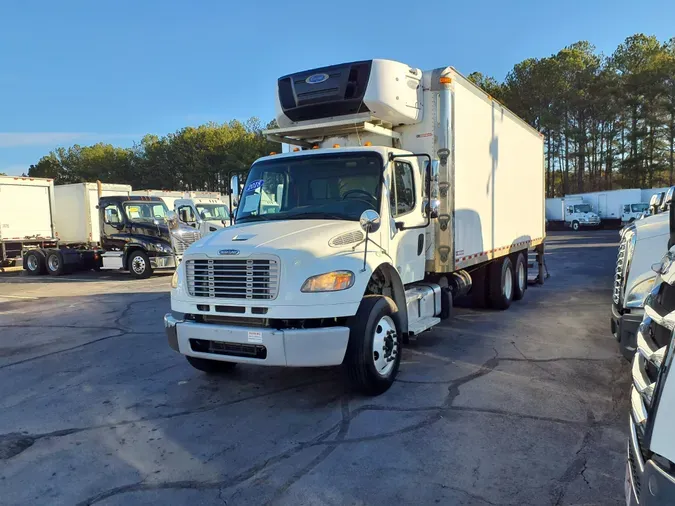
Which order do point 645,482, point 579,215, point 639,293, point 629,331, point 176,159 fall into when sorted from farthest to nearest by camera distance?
point 176,159 < point 579,215 < point 639,293 < point 629,331 < point 645,482

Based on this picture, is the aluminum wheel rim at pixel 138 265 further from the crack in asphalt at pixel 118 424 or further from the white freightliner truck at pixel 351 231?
the crack in asphalt at pixel 118 424

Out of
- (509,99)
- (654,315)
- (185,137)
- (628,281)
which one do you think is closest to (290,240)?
(654,315)

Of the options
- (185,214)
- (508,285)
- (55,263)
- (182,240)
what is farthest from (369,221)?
(55,263)

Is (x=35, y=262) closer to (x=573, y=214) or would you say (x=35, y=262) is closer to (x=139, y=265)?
(x=139, y=265)

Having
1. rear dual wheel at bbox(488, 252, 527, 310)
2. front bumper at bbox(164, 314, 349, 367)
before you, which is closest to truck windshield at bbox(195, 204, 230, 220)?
rear dual wheel at bbox(488, 252, 527, 310)

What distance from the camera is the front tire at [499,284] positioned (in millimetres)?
9203

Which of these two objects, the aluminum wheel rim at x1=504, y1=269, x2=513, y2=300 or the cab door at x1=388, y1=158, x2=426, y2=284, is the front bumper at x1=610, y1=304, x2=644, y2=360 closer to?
the cab door at x1=388, y1=158, x2=426, y2=284

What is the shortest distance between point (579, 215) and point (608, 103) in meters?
12.3

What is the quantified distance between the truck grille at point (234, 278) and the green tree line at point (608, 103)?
1724 inches

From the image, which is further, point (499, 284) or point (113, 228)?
point (113, 228)

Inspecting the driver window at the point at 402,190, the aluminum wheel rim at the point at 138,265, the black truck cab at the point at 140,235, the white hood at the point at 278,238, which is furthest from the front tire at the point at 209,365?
the aluminum wheel rim at the point at 138,265

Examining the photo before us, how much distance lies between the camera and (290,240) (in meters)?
4.74

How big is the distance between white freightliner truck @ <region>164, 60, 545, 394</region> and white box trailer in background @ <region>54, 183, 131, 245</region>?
15912 millimetres

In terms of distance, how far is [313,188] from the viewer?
231 inches
